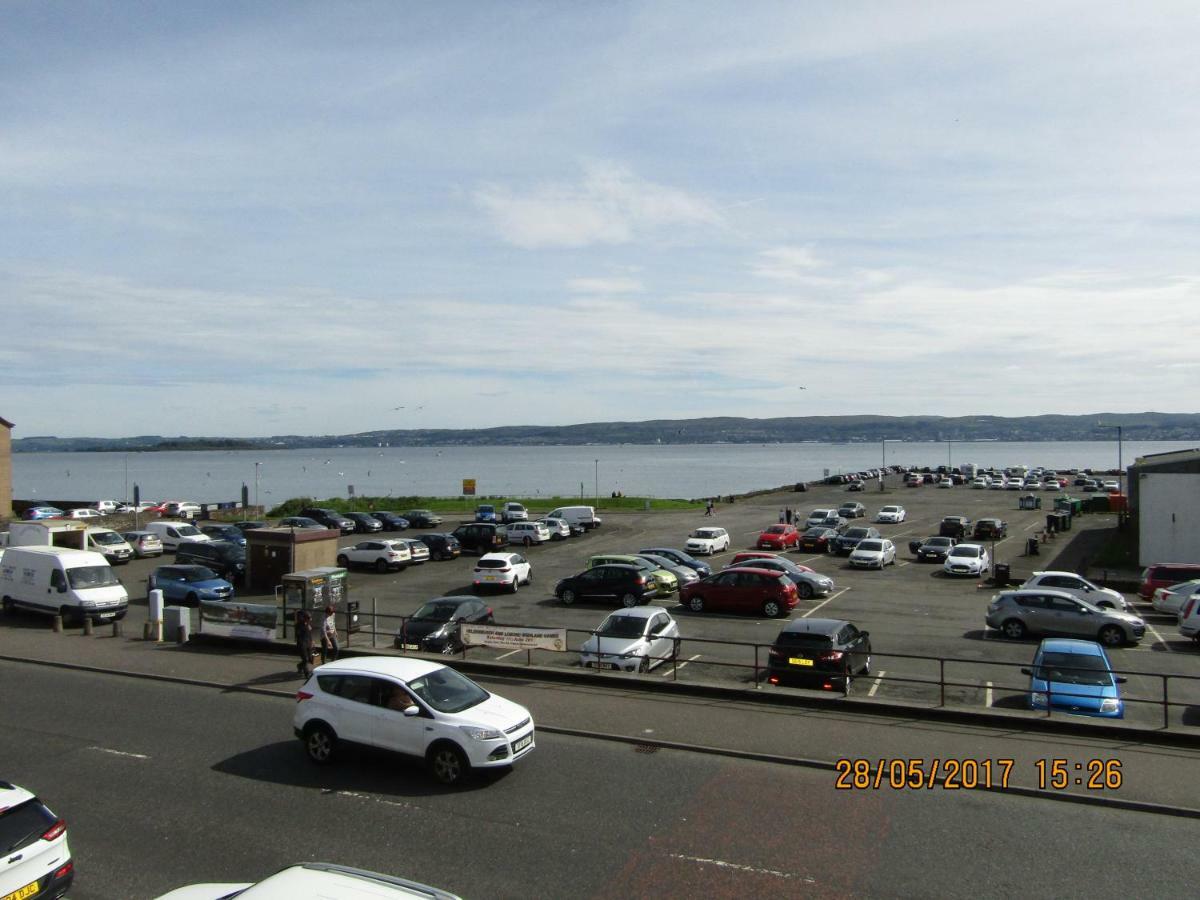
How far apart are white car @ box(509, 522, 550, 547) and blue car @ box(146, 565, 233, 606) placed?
2050cm

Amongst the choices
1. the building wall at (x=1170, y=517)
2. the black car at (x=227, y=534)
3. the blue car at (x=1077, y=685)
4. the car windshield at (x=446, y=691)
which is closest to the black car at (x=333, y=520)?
the black car at (x=227, y=534)

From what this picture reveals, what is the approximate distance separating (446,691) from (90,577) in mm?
19438

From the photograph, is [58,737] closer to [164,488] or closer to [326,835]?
[326,835]

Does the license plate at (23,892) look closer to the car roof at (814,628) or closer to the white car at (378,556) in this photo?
the car roof at (814,628)

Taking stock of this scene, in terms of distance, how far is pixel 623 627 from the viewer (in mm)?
21344

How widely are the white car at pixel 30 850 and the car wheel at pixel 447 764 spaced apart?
4737mm

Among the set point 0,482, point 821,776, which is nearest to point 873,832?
point 821,776

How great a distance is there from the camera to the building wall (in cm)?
4141

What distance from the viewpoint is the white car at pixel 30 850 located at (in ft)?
27.2

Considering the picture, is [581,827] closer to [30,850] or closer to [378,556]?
[30,850]

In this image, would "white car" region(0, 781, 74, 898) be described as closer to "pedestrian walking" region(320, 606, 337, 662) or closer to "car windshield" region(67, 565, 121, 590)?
"pedestrian walking" region(320, 606, 337, 662)

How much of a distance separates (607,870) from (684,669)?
11.6 meters

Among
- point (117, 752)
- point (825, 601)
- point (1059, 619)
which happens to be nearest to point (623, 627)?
point (117, 752)

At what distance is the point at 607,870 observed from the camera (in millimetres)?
9914
